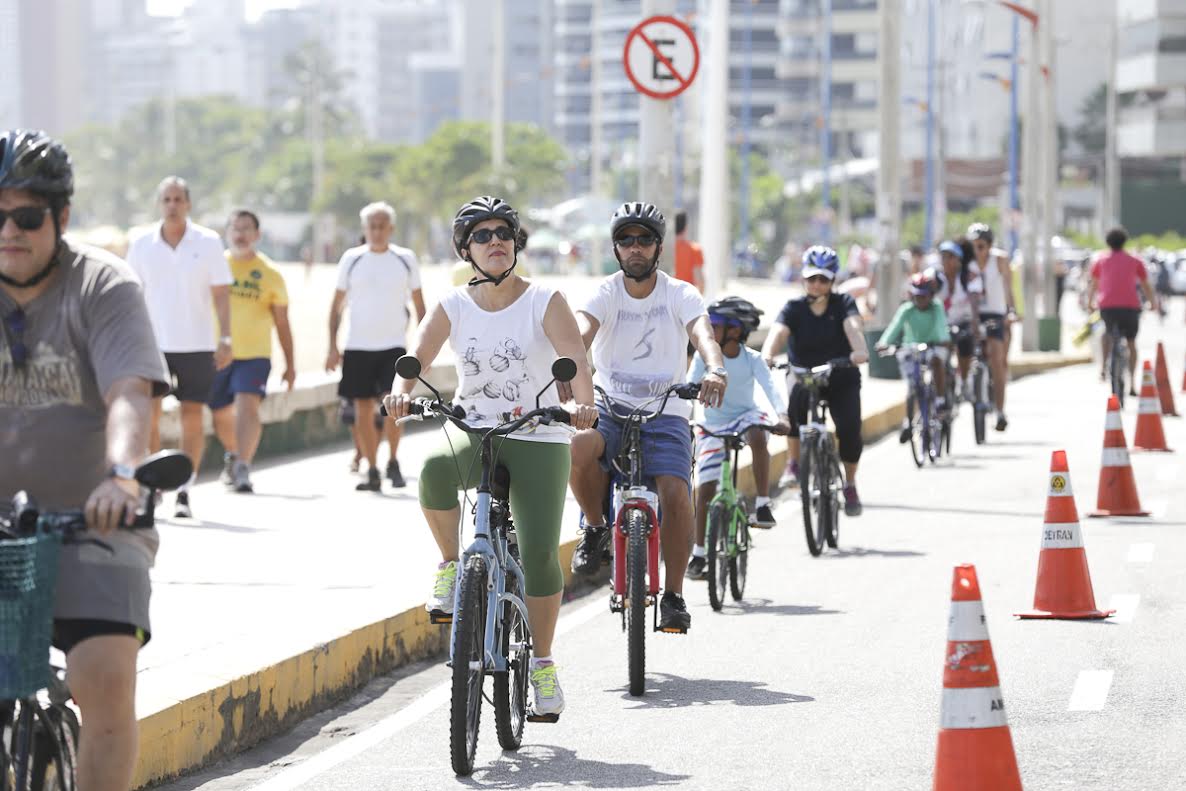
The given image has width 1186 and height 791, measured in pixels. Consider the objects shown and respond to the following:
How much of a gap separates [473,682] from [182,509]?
253 inches

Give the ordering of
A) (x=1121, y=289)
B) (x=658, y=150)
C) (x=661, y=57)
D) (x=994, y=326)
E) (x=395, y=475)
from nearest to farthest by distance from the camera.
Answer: (x=395, y=475)
(x=661, y=57)
(x=658, y=150)
(x=994, y=326)
(x=1121, y=289)

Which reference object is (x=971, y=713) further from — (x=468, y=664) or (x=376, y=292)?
(x=376, y=292)

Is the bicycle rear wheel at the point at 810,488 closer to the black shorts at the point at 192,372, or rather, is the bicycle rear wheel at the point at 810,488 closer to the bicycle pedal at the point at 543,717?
the black shorts at the point at 192,372

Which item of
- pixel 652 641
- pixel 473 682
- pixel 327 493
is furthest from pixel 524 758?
pixel 327 493

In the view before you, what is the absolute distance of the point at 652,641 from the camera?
977 cm

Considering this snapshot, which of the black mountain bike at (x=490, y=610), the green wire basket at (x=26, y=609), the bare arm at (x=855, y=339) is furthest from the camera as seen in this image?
the bare arm at (x=855, y=339)

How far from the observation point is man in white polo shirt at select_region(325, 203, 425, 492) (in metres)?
14.8

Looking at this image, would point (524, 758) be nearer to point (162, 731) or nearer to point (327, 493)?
point (162, 731)

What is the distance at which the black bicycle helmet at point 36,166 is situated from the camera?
4.72 m

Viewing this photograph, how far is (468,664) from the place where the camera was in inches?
269

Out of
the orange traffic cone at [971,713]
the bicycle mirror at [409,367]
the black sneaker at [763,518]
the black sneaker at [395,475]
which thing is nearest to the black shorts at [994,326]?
the black sneaker at [395,475]

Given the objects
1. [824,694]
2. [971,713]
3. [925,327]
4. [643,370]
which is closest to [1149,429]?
[925,327]

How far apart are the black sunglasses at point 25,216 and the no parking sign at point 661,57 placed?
1084cm

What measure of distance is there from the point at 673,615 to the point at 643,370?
0.99 m
